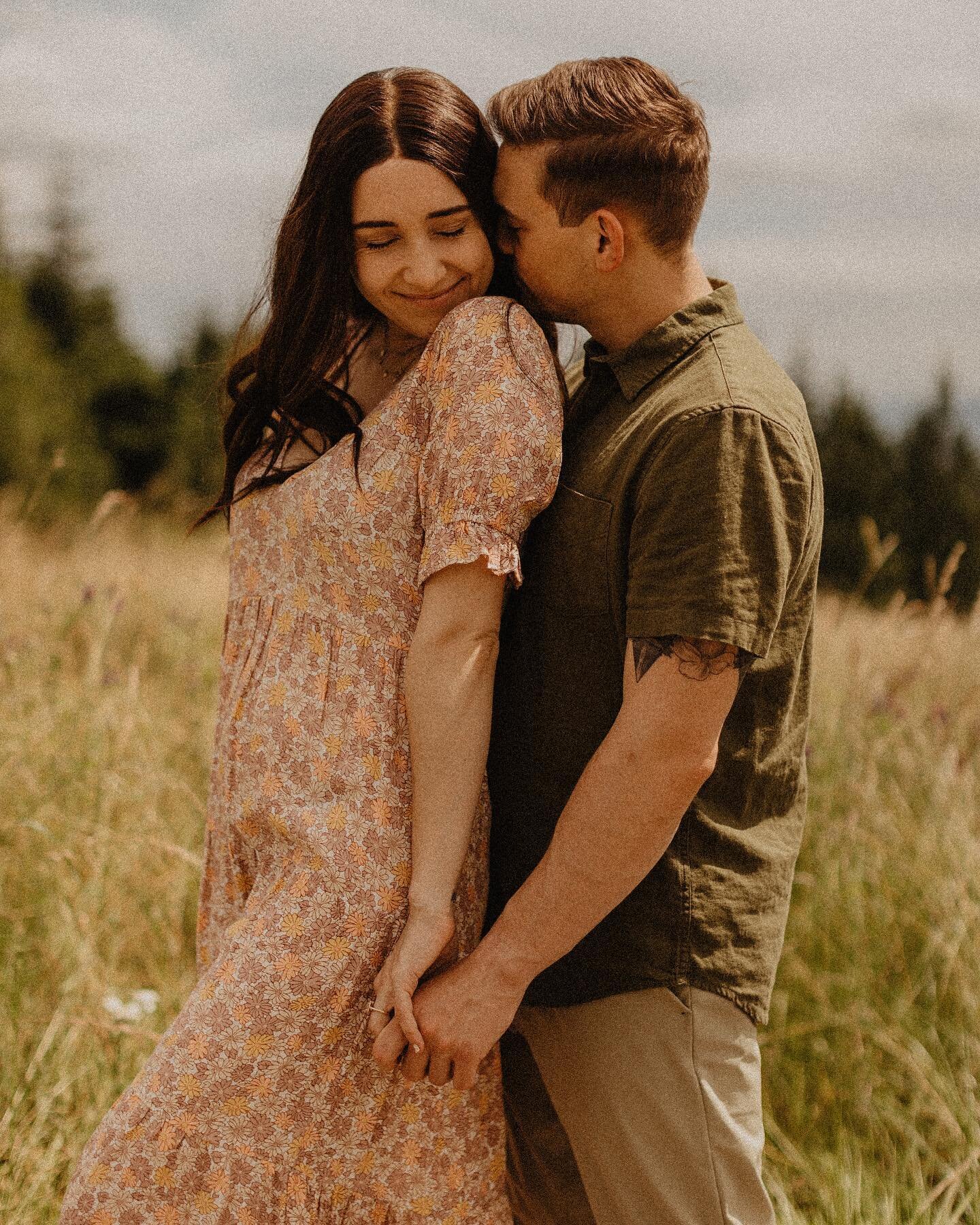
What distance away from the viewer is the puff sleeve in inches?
61.1

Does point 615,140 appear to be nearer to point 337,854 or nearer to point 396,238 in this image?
point 396,238

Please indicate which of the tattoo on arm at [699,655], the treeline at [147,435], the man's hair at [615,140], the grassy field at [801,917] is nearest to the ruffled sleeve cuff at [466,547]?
the tattoo on arm at [699,655]

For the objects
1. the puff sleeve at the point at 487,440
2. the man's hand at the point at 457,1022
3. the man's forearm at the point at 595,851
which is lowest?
the man's hand at the point at 457,1022

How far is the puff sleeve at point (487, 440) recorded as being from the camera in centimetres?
155

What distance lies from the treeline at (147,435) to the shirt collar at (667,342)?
28.2ft

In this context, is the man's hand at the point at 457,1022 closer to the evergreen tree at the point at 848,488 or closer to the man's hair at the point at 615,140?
the man's hair at the point at 615,140

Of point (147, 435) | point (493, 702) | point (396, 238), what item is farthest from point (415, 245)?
point (147, 435)

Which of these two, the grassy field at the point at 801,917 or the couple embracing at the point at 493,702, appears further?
the grassy field at the point at 801,917

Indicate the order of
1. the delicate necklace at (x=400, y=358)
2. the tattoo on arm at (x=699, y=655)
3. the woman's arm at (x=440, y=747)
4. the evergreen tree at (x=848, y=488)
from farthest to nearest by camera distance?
the evergreen tree at (x=848, y=488) < the delicate necklace at (x=400, y=358) < the woman's arm at (x=440, y=747) < the tattoo on arm at (x=699, y=655)

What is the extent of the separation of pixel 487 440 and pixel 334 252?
1.60 ft

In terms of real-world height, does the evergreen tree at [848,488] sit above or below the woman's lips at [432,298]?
below

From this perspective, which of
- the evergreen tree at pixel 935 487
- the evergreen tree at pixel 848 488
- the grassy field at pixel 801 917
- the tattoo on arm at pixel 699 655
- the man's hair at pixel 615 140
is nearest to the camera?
the tattoo on arm at pixel 699 655

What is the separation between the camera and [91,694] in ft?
12.2

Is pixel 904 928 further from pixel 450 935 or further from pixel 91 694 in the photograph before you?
pixel 91 694
